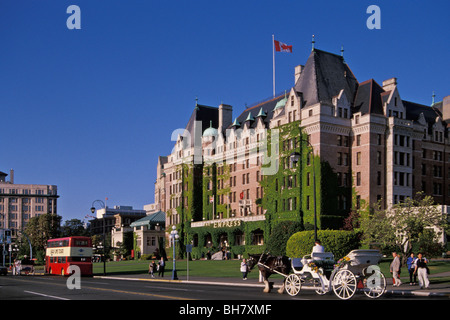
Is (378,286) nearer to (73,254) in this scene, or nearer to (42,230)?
(73,254)

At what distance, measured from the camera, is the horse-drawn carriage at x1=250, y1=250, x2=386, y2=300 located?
67.6ft

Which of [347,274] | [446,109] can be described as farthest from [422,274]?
[446,109]

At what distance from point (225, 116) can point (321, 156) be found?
29785 mm

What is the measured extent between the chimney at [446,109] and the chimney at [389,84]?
13852 mm

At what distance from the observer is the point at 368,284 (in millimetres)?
21266

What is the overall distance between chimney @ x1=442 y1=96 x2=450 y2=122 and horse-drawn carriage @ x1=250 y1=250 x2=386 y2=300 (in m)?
67.5

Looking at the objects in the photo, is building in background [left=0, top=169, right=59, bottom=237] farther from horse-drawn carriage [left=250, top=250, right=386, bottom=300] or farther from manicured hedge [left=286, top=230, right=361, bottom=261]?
horse-drawn carriage [left=250, top=250, right=386, bottom=300]

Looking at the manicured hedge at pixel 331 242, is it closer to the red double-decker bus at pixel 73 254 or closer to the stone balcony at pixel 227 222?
the red double-decker bus at pixel 73 254

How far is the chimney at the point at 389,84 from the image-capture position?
7500cm

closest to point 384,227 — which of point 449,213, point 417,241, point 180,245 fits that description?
point 417,241

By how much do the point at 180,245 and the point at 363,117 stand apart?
123ft

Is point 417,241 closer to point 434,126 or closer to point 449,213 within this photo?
point 449,213

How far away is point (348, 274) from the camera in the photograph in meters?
20.4
